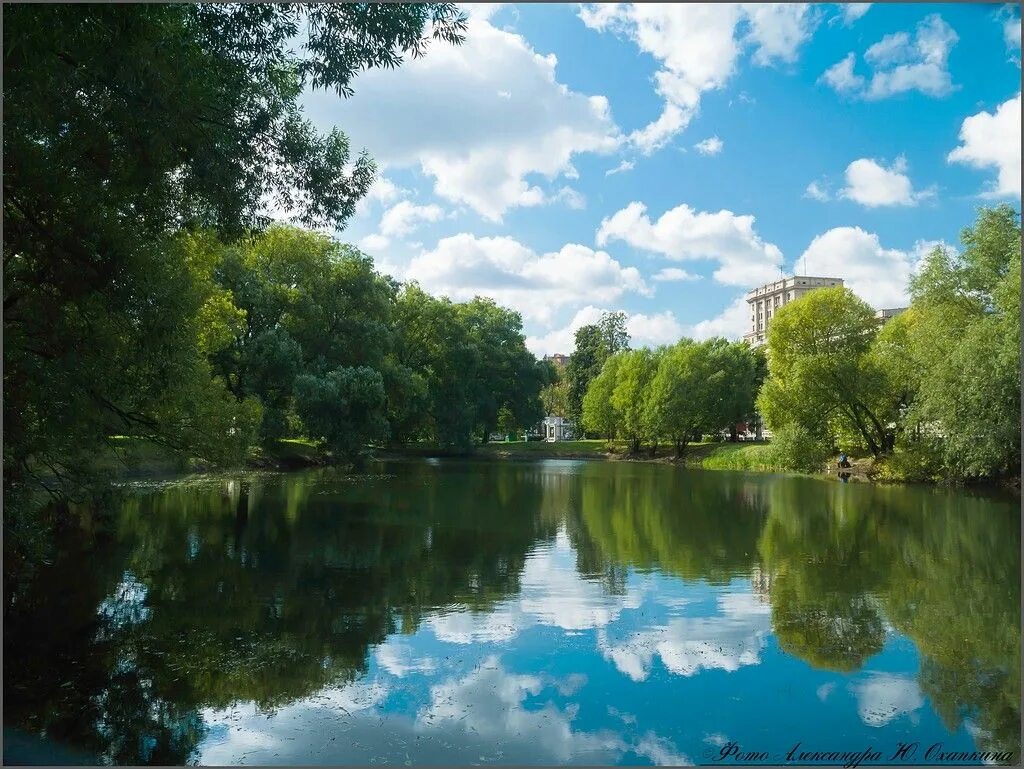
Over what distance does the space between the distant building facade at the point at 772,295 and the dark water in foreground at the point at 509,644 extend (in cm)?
12141

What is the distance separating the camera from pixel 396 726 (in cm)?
762

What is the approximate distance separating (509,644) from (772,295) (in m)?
143

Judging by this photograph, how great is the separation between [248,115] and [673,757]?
29.1ft

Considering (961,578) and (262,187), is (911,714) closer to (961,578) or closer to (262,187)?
(961,578)

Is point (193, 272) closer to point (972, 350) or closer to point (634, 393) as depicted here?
point (972, 350)

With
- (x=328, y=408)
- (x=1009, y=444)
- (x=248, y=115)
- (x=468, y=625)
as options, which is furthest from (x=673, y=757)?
(x=328, y=408)

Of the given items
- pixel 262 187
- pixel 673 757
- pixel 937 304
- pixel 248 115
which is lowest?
pixel 673 757

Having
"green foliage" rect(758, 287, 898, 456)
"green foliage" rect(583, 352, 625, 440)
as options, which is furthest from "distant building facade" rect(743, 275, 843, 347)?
"green foliage" rect(758, 287, 898, 456)

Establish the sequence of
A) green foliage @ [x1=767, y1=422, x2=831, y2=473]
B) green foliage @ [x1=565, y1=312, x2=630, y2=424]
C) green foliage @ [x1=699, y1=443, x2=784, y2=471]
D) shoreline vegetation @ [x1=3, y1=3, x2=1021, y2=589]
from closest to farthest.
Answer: shoreline vegetation @ [x1=3, y1=3, x2=1021, y2=589], green foliage @ [x1=767, y1=422, x2=831, y2=473], green foliage @ [x1=699, y1=443, x2=784, y2=471], green foliage @ [x1=565, y1=312, x2=630, y2=424]

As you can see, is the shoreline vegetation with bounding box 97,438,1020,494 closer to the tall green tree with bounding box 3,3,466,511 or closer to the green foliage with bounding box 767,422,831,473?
the green foliage with bounding box 767,422,831,473

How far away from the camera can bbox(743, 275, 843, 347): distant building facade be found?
13825 centimetres

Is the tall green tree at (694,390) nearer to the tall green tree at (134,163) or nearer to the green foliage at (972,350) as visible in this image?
the green foliage at (972,350)

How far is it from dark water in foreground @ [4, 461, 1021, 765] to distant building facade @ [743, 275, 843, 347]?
398 feet

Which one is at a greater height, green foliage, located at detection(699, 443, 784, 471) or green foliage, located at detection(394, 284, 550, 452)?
green foliage, located at detection(394, 284, 550, 452)
